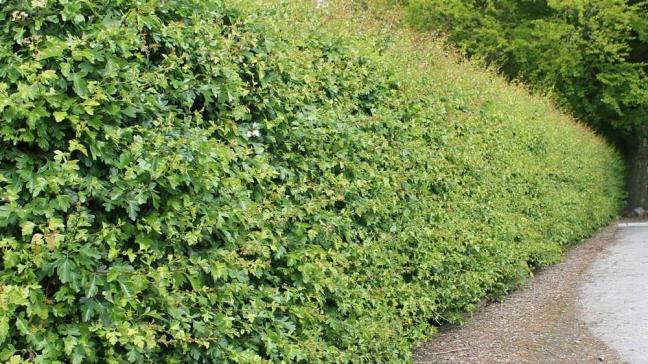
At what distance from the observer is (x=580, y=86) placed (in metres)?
20.5

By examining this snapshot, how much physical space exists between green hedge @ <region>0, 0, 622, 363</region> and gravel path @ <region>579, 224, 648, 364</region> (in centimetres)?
157

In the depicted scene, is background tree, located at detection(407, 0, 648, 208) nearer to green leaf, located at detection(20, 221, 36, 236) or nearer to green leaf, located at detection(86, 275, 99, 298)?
green leaf, located at detection(86, 275, 99, 298)

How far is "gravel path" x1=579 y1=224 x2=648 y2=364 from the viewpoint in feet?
18.8

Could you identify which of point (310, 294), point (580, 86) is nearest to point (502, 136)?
point (310, 294)

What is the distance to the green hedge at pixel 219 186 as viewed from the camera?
2221 millimetres

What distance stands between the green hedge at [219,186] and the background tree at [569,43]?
14.2 meters

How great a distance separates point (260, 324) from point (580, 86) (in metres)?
20.0

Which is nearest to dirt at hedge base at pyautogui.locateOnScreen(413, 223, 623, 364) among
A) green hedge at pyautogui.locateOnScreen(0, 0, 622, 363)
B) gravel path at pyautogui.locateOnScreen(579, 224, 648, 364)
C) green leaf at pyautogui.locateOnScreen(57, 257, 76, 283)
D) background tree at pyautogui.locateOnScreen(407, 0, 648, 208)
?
gravel path at pyautogui.locateOnScreen(579, 224, 648, 364)

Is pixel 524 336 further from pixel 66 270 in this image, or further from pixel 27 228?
pixel 27 228

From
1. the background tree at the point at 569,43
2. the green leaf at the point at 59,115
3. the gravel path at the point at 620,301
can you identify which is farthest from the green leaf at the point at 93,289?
the background tree at the point at 569,43

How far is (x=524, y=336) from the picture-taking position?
19.6 feet

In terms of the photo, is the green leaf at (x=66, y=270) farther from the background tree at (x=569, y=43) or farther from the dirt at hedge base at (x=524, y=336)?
the background tree at (x=569, y=43)

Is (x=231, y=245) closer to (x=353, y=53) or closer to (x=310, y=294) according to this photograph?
(x=310, y=294)

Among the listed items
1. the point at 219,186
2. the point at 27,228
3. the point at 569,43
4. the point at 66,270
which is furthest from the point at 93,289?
the point at 569,43
